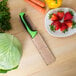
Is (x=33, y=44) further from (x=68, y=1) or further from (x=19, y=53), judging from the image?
(x=68, y=1)

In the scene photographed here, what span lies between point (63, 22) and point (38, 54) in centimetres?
23

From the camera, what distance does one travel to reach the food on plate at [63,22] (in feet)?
3.23

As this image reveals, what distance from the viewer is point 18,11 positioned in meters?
1.02

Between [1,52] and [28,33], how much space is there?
0.21m

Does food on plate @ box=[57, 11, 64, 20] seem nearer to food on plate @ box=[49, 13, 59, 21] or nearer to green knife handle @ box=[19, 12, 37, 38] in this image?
food on plate @ box=[49, 13, 59, 21]

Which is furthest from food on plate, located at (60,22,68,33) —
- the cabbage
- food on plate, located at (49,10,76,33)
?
the cabbage

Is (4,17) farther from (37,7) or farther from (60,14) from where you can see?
(60,14)

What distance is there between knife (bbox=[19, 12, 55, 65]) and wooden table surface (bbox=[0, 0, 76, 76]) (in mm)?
21

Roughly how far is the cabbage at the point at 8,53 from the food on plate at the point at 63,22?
0.78 ft

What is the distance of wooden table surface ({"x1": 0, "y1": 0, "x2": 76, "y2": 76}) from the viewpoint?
38.3 inches

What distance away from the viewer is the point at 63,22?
1005 millimetres

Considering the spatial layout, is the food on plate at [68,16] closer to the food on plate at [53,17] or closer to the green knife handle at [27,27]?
the food on plate at [53,17]

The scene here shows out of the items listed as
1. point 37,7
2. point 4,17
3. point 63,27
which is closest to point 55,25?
point 63,27

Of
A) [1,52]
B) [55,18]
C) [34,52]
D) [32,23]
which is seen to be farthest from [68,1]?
[1,52]
